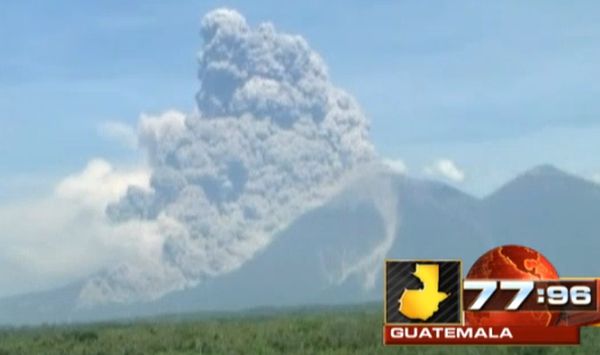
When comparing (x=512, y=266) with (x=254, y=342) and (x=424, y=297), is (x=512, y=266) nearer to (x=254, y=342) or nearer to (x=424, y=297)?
(x=424, y=297)

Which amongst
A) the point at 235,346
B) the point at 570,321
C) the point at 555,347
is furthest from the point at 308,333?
the point at 570,321

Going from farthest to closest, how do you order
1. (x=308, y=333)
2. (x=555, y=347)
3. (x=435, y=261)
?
(x=308, y=333) → (x=555, y=347) → (x=435, y=261)

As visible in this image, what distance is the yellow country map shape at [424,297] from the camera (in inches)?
957

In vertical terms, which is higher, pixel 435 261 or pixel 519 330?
pixel 435 261

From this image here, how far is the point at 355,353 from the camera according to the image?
3031 centimetres

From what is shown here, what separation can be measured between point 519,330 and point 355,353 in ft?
22.4

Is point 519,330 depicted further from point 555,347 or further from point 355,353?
point 355,353

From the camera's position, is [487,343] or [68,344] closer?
[487,343]

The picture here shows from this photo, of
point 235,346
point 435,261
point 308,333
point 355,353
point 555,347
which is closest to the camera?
point 435,261

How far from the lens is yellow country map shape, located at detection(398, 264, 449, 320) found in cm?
2430
